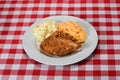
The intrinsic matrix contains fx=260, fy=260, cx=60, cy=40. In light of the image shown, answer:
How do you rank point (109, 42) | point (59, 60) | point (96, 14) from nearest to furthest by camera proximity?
point (59, 60), point (109, 42), point (96, 14)

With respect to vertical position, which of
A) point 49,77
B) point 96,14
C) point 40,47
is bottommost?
point 49,77

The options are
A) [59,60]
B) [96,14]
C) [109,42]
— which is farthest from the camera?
[96,14]

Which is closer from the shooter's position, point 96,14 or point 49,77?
point 49,77

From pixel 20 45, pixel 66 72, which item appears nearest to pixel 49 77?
pixel 66 72

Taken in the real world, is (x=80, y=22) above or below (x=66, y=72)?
above

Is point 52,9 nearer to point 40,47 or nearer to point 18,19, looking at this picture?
point 18,19
